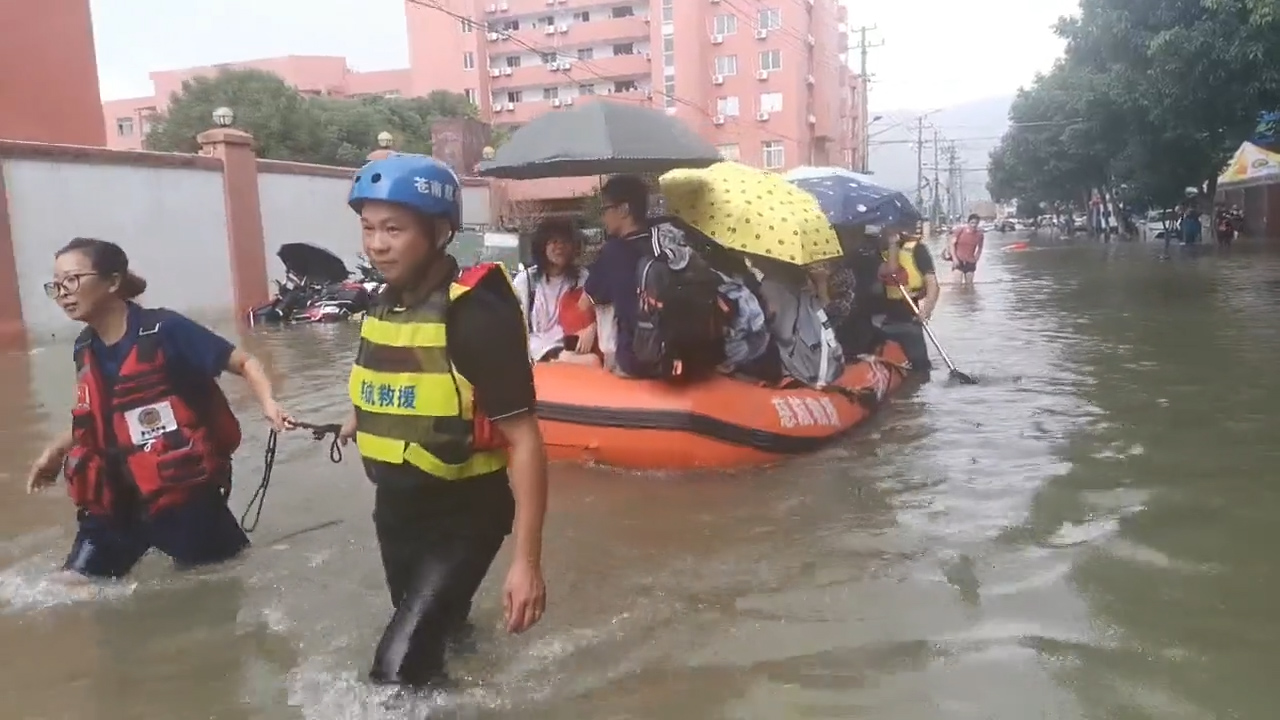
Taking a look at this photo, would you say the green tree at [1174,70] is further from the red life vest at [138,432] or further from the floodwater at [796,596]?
the red life vest at [138,432]

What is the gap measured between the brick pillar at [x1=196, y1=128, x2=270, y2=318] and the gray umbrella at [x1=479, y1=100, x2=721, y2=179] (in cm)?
1237

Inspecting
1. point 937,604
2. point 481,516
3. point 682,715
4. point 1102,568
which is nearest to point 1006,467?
Answer: point 1102,568

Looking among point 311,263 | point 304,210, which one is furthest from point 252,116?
point 311,263

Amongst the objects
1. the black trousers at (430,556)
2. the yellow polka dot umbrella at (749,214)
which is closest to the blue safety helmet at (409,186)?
the black trousers at (430,556)

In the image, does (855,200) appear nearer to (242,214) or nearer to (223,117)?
(242,214)

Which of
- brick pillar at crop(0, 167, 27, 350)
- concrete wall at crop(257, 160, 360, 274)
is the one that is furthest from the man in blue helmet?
concrete wall at crop(257, 160, 360, 274)

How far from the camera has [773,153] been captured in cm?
5747

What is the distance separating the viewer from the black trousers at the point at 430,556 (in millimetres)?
3023

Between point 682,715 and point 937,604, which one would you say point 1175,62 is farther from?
point 682,715

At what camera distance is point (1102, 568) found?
176 inches

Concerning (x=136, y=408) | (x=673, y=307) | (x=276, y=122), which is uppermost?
(x=276, y=122)

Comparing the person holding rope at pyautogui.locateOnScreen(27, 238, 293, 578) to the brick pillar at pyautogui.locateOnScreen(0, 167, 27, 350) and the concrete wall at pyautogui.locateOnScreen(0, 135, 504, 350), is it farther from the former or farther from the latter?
the concrete wall at pyautogui.locateOnScreen(0, 135, 504, 350)

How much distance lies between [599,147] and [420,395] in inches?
168

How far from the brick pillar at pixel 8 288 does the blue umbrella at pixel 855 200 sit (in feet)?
35.6
